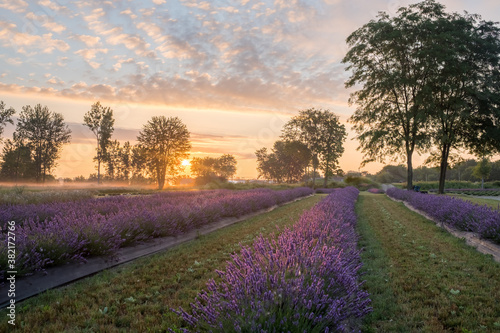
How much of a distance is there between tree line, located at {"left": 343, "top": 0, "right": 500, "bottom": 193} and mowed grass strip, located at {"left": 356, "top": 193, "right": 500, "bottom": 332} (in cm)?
1670

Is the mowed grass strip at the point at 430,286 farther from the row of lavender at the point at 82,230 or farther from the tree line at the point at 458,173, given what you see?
the tree line at the point at 458,173

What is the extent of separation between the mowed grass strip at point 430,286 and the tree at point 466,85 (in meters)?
17.6

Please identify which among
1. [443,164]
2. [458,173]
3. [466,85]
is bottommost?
[443,164]

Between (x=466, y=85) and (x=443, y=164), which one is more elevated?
(x=466, y=85)

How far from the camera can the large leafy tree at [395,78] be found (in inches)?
828

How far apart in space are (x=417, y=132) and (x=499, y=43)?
9320 millimetres

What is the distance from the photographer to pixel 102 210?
27.1ft

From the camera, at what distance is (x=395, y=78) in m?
21.0

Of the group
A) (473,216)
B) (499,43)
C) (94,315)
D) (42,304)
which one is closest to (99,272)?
(42,304)

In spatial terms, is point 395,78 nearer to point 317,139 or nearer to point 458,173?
point 317,139

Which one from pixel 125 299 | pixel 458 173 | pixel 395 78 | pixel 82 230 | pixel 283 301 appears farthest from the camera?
pixel 458 173

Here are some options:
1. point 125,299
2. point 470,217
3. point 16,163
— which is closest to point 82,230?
point 125,299

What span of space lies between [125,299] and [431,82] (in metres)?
25.4

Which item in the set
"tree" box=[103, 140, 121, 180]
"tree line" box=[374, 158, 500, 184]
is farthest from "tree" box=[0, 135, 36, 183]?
"tree line" box=[374, 158, 500, 184]
